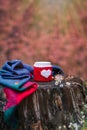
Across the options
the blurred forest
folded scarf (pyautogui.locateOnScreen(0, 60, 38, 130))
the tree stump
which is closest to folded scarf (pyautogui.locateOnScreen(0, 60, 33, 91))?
folded scarf (pyautogui.locateOnScreen(0, 60, 38, 130))

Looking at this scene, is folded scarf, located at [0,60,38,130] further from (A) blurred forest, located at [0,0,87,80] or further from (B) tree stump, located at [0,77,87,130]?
(A) blurred forest, located at [0,0,87,80]

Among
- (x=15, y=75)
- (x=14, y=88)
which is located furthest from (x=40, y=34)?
(x=14, y=88)

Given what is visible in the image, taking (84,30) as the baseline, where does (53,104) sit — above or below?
below

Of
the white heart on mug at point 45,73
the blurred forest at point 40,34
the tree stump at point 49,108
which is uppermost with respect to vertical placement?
the blurred forest at point 40,34

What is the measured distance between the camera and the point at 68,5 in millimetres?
3689

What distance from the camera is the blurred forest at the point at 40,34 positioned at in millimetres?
3654

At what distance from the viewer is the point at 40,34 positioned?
365 centimetres

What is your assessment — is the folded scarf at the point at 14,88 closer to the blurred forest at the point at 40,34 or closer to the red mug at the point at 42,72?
the red mug at the point at 42,72

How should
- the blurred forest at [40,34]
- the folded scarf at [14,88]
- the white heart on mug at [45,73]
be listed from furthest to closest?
the blurred forest at [40,34] < the white heart on mug at [45,73] < the folded scarf at [14,88]

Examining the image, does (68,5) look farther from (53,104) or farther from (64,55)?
(53,104)

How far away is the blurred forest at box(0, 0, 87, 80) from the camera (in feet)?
12.0

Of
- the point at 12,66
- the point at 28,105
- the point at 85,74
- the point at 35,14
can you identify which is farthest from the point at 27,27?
the point at 28,105

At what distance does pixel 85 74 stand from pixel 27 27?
741mm

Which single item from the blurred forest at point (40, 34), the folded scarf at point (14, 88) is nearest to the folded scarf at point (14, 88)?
the folded scarf at point (14, 88)
